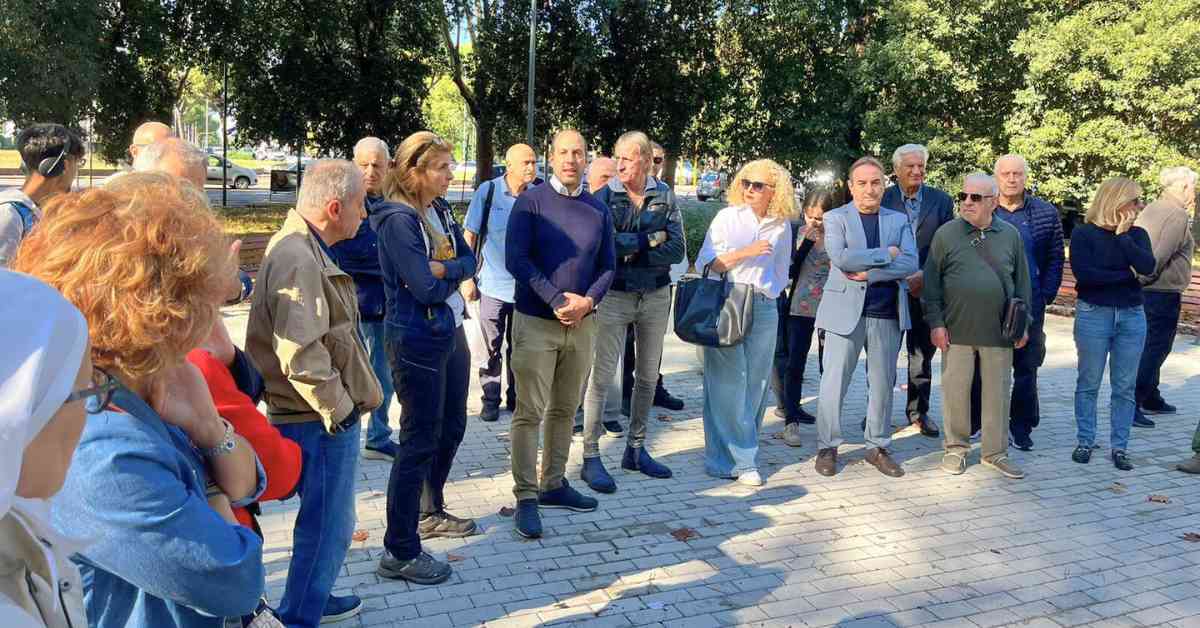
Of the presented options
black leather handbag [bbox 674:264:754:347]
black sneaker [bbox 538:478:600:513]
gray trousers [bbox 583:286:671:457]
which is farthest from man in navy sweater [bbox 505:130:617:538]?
black leather handbag [bbox 674:264:754:347]

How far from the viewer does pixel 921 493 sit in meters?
5.87

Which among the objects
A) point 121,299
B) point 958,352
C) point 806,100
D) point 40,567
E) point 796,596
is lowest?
point 796,596

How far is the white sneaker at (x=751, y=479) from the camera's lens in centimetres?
582

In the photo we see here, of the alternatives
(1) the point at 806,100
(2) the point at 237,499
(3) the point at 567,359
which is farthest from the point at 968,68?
(2) the point at 237,499

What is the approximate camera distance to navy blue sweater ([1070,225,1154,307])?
6301 millimetres

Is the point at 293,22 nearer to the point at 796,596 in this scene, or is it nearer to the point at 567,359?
the point at 567,359

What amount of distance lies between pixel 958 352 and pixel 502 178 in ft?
11.8

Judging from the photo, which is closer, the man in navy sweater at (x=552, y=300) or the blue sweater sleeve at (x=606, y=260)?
the man in navy sweater at (x=552, y=300)

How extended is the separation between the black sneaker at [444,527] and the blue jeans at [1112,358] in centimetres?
461

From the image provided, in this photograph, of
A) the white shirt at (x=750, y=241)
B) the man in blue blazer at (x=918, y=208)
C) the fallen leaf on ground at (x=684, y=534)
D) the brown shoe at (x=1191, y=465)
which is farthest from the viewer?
the man in blue blazer at (x=918, y=208)

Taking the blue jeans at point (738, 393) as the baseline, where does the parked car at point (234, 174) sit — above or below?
above

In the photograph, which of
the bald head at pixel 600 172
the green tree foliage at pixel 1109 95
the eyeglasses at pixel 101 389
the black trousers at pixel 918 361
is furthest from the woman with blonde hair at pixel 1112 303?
the green tree foliage at pixel 1109 95

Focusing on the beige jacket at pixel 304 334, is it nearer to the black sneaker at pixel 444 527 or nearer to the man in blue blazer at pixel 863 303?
the black sneaker at pixel 444 527

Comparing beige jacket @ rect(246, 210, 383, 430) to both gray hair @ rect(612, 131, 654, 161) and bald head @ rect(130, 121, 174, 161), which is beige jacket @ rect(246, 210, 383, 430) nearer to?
bald head @ rect(130, 121, 174, 161)
